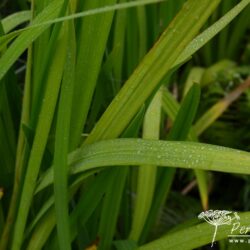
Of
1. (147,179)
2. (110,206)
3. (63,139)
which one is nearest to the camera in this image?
(63,139)

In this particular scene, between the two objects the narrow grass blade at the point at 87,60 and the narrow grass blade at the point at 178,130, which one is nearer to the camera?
the narrow grass blade at the point at 87,60

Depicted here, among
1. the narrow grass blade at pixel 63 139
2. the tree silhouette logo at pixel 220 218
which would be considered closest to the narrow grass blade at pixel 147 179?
the tree silhouette logo at pixel 220 218

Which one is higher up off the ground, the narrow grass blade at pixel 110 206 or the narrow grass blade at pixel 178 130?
the narrow grass blade at pixel 178 130

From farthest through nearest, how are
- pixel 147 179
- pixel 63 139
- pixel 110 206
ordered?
pixel 147 179 → pixel 110 206 → pixel 63 139

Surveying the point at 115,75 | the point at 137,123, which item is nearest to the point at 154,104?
the point at 115,75

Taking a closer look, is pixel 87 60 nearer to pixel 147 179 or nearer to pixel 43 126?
pixel 43 126

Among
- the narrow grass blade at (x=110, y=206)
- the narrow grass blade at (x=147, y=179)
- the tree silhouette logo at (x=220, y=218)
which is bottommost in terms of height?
the tree silhouette logo at (x=220, y=218)

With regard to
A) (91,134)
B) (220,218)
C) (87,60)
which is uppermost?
(87,60)

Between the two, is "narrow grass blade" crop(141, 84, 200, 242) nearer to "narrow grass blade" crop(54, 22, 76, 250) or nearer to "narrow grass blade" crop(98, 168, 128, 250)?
"narrow grass blade" crop(98, 168, 128, 250)

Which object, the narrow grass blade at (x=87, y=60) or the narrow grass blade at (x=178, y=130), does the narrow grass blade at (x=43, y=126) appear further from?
the narrow grass blade at (x=178, y=130)

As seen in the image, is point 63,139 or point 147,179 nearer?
point 63,139

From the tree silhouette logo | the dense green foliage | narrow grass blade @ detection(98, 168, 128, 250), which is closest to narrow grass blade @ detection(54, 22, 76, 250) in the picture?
the dense green foliage

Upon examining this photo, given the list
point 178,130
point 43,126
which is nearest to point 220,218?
point 178,130
